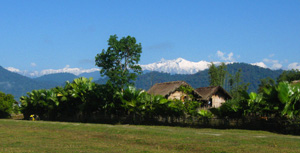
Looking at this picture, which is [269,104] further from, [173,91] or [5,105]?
[5,105]

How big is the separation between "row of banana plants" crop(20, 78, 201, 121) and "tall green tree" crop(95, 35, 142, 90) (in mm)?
1235

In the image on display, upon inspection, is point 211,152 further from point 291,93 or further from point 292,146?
point 291,93

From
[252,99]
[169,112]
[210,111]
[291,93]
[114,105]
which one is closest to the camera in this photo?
[291,93]

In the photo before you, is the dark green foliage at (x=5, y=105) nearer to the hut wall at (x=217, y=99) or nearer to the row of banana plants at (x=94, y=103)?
the row of banana plants at (x=94, y=103)

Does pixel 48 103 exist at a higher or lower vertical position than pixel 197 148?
higher

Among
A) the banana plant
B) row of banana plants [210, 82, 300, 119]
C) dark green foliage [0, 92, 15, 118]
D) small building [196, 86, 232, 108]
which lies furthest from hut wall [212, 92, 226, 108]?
dark green foliage [0, 92, 15, 118]

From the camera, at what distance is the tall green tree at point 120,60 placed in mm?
32562

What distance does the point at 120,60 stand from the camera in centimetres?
3359

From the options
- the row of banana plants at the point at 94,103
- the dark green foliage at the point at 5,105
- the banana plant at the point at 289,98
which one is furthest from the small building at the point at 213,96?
the dark green foliage at the point at 5,105

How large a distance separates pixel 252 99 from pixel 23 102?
36.2 m

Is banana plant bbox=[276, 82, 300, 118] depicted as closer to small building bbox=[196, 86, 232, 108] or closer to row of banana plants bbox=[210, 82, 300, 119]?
row of banana plants bbox=[210, 82, 300, 119]

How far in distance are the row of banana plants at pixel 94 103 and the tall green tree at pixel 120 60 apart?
4.05 feet

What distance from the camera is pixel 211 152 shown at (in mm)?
13719

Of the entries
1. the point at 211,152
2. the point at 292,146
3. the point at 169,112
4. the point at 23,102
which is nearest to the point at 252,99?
the point at 169,112
